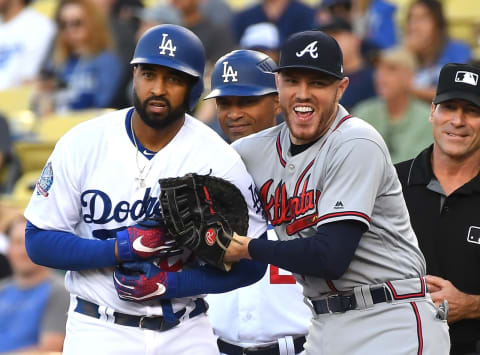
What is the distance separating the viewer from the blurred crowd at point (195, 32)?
262 inches

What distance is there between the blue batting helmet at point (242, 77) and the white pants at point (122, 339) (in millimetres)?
1336

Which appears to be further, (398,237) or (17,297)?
(17,297)

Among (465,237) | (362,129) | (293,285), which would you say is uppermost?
(362,129)

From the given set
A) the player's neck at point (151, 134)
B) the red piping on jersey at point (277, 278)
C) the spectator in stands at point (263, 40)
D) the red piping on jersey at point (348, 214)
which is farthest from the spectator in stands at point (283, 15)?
the red piping on jersey at point (348, 214)

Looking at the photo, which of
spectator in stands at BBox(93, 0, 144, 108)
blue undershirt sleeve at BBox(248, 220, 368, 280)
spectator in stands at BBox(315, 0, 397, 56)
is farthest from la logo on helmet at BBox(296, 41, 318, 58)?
spectator in stands at BBox(315, 0, 397, 56)

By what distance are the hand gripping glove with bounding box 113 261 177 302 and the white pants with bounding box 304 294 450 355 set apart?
63 cm

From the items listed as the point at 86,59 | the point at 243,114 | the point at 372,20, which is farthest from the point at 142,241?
the point at 372,20

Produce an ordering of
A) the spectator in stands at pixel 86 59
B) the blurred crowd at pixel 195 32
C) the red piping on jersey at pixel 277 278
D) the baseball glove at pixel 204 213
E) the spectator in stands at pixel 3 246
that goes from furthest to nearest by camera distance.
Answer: the spectator in stands at pixel 86 59 < the blurred crowd at pixel 195 32 < the spectator in stands at pixel 3 246 < the red piping on jersey at pixel 277 278 < the baseball glove at pixel 204 213

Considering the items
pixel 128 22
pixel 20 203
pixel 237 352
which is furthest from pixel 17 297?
pixel 128 22

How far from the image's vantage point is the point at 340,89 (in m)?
3.72

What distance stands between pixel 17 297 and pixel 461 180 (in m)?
2.77

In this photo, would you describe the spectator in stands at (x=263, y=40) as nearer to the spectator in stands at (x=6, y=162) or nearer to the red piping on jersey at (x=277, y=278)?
the spectator in stands at (x=6, y=162)

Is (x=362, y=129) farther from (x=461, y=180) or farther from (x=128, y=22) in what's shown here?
(x=128, y=22)

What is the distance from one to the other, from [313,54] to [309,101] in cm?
18
